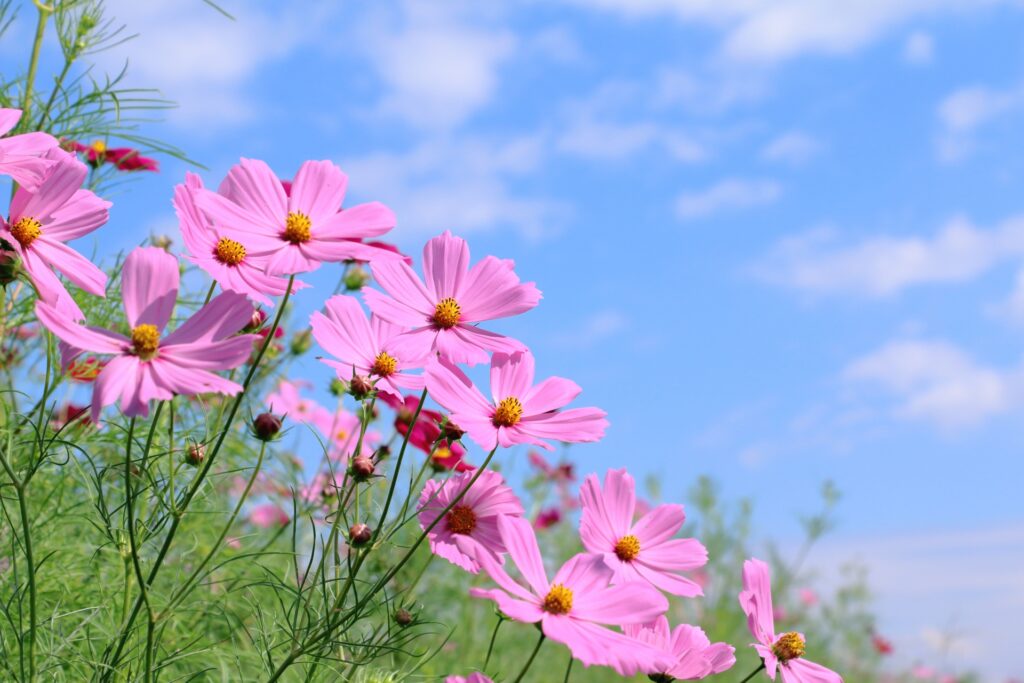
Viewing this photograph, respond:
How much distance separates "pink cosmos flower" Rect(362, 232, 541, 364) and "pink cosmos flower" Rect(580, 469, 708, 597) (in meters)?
0.16

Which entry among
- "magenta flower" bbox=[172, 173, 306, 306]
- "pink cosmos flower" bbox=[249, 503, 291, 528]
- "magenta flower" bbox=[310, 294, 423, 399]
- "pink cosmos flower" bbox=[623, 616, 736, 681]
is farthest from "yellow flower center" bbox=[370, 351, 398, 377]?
"pink cosmos flower" bbox=[249, 503, 291, 528]

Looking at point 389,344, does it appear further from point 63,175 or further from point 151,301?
point 63,175

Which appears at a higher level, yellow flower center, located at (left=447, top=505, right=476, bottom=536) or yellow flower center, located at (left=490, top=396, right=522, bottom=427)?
yellow flower center, located at (left=490, top=396, right=522, bottom=427)

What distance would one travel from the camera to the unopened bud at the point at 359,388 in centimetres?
95

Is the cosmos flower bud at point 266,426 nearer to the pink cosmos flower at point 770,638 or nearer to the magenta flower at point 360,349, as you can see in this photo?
the magenta flower at point 360,349

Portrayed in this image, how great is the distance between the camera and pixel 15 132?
169 cm

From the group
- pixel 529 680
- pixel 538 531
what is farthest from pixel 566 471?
pixel 529 680

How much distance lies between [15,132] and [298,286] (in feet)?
3.34

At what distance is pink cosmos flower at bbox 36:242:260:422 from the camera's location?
75 cm

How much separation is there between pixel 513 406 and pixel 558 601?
18 cm

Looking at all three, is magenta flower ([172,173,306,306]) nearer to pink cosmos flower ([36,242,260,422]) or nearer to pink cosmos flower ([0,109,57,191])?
pink cosmos flower ([36,242,260,422])

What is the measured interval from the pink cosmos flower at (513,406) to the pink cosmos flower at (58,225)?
0.34 metres

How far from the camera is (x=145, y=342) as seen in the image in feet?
2.59

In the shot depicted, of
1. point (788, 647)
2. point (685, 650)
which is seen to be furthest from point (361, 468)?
point (788, 647)
